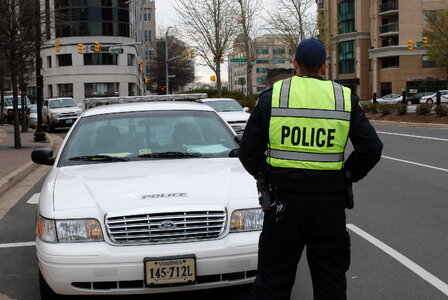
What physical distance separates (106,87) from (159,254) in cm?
7089

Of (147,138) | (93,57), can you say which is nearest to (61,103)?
(147,138)

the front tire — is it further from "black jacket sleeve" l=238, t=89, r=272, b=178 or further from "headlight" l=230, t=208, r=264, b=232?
"black jacket sleeve" l=238, t=89, r=272, b=178

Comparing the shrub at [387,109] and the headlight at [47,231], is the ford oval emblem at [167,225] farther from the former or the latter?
the shrub at [387,109]

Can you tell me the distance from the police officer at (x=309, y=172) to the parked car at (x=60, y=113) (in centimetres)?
2781

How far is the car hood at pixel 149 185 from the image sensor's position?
4.26 metres

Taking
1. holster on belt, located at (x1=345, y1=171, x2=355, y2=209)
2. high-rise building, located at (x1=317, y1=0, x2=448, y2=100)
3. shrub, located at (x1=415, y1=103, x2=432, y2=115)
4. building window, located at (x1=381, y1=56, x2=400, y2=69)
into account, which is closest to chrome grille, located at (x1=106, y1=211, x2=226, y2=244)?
holster on belt, located at (x1=345, y1=171, x2=355, y2=209)

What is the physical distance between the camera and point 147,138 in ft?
19.1

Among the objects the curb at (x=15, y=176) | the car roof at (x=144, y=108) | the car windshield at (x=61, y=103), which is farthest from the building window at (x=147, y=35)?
the car roof at (x=144, y=108)

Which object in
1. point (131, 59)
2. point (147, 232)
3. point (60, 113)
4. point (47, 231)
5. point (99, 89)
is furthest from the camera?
point (131, 59)

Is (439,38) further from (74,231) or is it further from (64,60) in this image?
(74,231)

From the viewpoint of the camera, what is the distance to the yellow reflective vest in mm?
3338

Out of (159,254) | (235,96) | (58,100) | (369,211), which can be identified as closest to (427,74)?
(235,96)

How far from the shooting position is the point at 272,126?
11.1 feet

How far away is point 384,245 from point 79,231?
→ 346 centimetres
